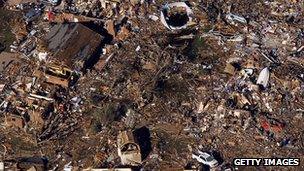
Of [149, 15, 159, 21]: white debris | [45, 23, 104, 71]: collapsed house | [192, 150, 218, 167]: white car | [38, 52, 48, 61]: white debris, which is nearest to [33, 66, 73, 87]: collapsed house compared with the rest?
[45, 23, 104, 71]: collapsed house

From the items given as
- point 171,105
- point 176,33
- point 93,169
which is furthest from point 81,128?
point 176,33

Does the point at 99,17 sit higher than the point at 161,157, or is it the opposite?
the point at 99,17

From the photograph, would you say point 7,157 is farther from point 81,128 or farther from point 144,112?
point 144,112

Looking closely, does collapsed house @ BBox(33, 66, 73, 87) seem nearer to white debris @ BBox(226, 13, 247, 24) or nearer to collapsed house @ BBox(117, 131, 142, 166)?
collapsed house @ BBox(117, 131, 142, 166)

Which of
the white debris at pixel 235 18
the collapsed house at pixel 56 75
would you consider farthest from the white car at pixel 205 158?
the white debris at pixel 235 18

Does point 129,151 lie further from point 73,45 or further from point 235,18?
point 235,18

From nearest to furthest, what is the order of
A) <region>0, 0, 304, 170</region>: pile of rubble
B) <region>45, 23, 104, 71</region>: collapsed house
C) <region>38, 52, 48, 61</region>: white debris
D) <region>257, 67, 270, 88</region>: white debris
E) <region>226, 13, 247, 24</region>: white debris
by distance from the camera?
1. <region>0, 0, 304, 170</region>: pile of rubble
2. <region>257, 67, 270, 88</region>: white debris
3. <region>45, 23, 104, 71</region>: collapsed house
4. <region>38, 52, 48, 61</region>: white debris
5. <region>226, 13, 247, 24</region>: white debris
